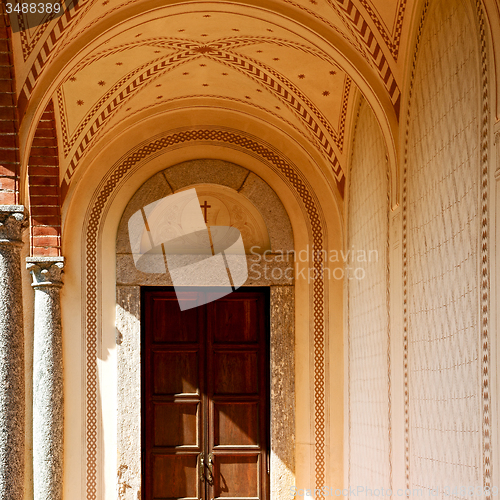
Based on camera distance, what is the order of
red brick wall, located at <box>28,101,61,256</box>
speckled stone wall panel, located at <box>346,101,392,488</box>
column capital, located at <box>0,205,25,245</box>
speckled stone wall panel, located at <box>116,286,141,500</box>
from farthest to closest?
1. speckled stone wall panel, located at <box>116,286,141,500</box>
2. red brick wall, located at <box>28,101,61,256</box>
3. speckled stone wall panel, located at <box>346,101,392,488</box>
4. column capital, located at <box>0,205,25,245</box>

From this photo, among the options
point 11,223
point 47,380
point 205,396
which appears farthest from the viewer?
point 205,396

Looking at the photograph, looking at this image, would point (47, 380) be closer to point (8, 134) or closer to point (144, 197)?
point (144, 197)

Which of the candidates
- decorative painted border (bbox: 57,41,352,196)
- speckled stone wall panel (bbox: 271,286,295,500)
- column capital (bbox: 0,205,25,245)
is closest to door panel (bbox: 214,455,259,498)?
speckled stone wall panel (bbox: 271,286,295,500)

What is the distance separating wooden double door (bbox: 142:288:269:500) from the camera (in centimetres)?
639

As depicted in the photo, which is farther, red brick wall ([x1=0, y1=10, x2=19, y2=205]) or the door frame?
the door frame

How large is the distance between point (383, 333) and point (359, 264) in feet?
3.21

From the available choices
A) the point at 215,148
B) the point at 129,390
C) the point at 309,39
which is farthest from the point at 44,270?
the point at 309,39

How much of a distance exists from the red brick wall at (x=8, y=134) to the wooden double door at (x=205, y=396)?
2.68m

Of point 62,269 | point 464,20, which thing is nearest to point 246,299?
point 62,269

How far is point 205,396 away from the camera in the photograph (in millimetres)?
6492

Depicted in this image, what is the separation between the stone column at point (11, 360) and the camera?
396 cm

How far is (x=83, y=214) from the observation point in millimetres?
6445

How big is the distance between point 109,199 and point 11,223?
2565 millimetres

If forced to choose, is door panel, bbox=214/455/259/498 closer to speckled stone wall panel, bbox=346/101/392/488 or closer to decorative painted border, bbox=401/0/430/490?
speckled stone wall panel, bbox=346/101/392/488
